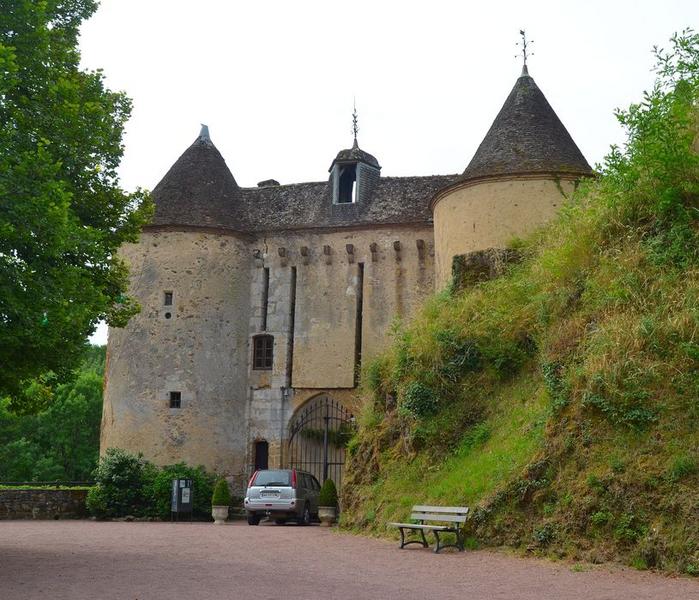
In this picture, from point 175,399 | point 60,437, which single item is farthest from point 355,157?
point 60,437

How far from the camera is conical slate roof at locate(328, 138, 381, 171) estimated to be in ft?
89.0

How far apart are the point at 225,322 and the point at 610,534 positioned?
1779 centimetres

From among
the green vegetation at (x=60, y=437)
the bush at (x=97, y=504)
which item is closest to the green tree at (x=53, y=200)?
the bush at (x=97, y=504)

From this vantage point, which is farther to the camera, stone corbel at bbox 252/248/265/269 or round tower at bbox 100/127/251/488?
stone corbel at bbox 252/248/265/269

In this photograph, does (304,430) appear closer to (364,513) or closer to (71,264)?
(364,513)

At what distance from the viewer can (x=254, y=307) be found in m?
26.6

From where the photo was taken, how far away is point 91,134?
471 inches

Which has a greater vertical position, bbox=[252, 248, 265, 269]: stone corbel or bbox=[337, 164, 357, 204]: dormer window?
bbox=[337, 164, 357, 204]: dormer window

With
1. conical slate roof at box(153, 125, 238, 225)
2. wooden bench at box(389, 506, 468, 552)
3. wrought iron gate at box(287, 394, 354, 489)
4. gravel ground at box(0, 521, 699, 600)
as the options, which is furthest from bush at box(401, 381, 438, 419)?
conical slate roof at box(153, 125, 238, 225)

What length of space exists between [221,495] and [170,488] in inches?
66.2

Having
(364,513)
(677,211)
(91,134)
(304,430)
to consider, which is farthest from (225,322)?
(677,211)

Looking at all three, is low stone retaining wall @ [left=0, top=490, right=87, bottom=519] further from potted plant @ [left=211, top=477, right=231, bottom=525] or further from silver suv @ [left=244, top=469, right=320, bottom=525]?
silver suv @ [left=244, top=469, right=320, bottom=525]

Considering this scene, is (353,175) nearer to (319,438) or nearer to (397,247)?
(397,247)

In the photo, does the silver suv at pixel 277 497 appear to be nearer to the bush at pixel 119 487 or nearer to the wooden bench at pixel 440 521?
the bush at pixel 119 487
